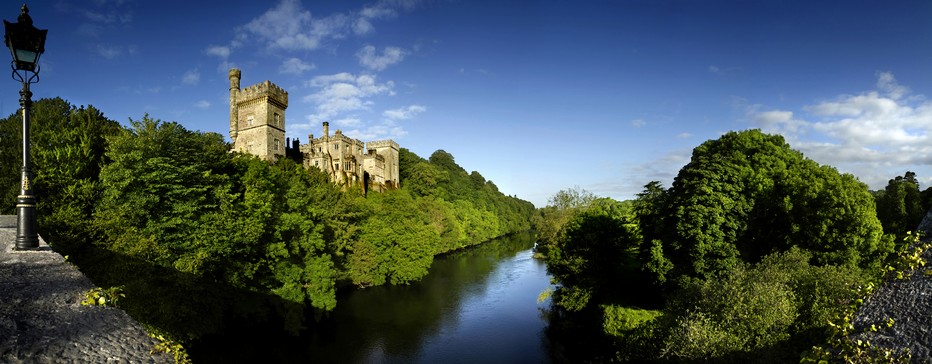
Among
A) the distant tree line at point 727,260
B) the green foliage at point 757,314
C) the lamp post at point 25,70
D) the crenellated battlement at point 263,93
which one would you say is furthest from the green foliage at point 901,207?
the crenellated battlement at point 263,93

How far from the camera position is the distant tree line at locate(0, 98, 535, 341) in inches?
702

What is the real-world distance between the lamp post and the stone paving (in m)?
2.26

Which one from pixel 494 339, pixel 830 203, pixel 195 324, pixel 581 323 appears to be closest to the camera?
pixel 195 324

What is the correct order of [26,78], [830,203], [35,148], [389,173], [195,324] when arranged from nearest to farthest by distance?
[26,78], [195,324], [35,148], [830,203], [389,173]

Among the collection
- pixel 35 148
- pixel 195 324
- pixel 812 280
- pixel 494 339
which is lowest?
pixel 494 339

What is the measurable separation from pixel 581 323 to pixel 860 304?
95.5 ft

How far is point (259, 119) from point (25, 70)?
118 feet

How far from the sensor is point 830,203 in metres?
23.8

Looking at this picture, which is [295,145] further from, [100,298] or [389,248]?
[100,298]

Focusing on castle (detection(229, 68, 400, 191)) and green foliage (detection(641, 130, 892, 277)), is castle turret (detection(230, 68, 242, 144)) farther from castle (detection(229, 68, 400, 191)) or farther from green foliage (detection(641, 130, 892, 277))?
green foliage (detection(641, 130, 892, 277))

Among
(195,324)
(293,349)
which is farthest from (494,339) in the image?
(195,324)

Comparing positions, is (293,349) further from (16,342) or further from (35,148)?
(16,342)

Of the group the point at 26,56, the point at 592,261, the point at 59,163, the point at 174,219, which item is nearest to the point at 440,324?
the point at 592,261

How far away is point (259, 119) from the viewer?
4309cm
